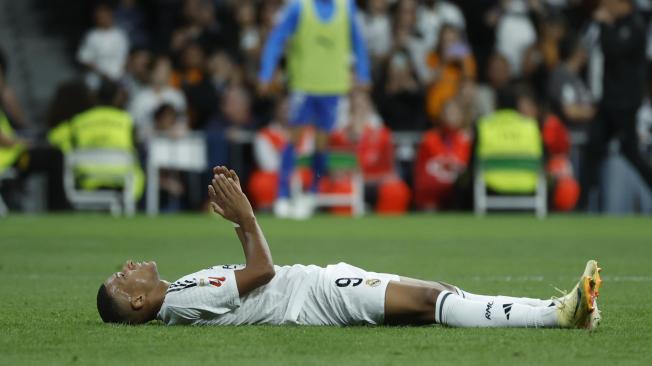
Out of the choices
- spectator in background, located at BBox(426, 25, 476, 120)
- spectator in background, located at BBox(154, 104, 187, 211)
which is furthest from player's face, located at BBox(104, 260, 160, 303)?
spectator in background, located at BBox(426, 25, 476, 120)

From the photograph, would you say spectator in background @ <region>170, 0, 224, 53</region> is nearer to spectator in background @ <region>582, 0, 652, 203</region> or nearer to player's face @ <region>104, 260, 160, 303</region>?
spectator in background @ <region>582, 0, 652, 203</region>

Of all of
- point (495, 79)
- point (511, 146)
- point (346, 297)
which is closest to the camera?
point (346, 297)

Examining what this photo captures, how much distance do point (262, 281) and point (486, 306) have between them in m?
1.06

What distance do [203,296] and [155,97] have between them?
559 inches

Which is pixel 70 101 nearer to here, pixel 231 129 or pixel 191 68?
pixel 231 129

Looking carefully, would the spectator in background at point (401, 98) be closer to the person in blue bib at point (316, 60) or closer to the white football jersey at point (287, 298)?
the person in blue bib at point (316, 60)

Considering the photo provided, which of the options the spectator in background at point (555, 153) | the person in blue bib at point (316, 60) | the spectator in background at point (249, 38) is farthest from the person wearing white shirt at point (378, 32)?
the person in blue bib at point (316, 60)

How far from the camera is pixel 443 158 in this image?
65.0 feet

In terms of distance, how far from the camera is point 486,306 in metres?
7.07

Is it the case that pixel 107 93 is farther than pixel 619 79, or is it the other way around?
pixel 619 79

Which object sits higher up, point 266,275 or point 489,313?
point 266,275

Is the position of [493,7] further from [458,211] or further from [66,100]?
[66,100]

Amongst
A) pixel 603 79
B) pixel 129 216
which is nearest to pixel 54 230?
pixel 129 216

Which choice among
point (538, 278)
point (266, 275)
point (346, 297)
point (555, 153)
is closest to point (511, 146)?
point (555, 153)
